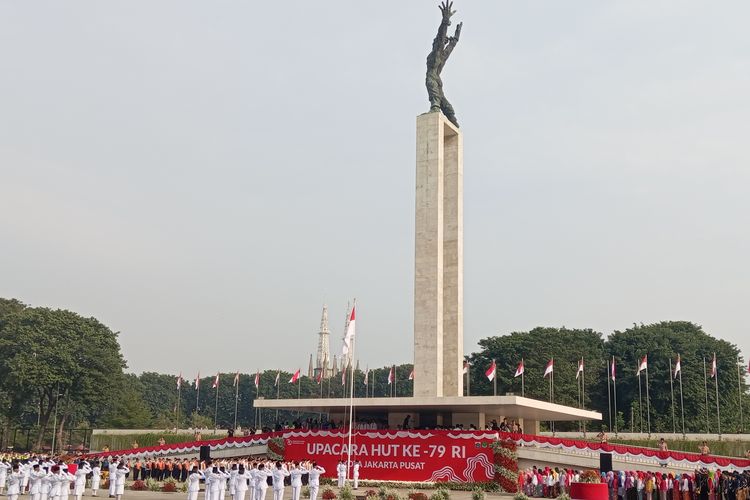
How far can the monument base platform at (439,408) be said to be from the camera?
38.5 m

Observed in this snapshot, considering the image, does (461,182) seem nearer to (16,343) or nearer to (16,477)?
(16,477)

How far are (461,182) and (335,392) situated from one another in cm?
8235

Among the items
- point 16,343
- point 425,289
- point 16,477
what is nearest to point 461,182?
point 425,289

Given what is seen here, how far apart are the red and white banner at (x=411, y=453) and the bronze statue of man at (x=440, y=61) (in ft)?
62.9

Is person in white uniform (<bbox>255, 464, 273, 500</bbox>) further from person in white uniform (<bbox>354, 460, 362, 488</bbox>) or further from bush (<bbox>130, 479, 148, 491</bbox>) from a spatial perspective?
bush (<bbox>130, 479, 148, 491</bbox>)

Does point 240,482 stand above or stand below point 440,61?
below

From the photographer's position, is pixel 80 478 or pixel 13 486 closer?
pixel 13 486

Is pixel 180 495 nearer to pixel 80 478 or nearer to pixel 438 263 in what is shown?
pixel 80 478

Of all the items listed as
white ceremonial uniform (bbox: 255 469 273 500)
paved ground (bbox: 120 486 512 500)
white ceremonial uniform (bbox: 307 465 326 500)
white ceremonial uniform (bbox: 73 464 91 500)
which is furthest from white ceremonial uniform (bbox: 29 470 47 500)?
white ceremonial uniform (bbox: 307 465 326 500)

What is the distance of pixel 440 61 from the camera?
156 ft

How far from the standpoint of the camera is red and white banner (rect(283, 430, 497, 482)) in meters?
38.2

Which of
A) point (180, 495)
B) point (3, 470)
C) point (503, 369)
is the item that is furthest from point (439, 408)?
point (503, 369)

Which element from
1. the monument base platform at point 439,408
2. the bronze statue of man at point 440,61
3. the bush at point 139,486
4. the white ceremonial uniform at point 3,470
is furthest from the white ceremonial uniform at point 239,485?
the bronze statue of man at point 440,61

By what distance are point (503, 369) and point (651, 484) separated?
50642 millimetres
